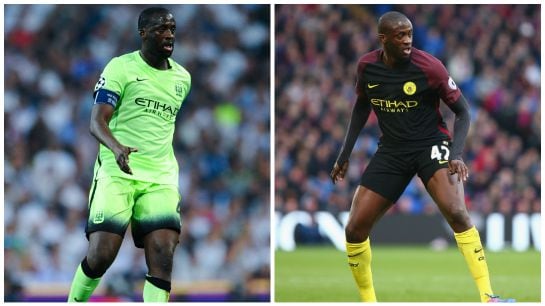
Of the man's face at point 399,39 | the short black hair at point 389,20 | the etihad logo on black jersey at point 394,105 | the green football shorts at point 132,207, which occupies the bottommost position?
the green football shorts at point 132,207

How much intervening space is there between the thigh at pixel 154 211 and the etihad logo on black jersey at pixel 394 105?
1.55 m

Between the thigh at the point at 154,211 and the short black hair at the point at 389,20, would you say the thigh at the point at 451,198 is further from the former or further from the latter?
the thigh at the point at 154,211

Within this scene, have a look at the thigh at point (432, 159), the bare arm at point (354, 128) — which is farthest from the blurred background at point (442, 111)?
the thigh at point (432, 159)

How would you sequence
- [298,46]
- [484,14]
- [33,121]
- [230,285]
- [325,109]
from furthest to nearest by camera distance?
[484,14] < [298,46] < [325,109] < [33,121] < [230,285]

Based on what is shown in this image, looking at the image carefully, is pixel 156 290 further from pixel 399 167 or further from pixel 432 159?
pixel 432 159

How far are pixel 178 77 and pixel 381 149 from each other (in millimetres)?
1518

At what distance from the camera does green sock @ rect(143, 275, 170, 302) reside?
5.88 metres

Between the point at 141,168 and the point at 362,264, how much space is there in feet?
5.61

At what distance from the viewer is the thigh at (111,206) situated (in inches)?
235

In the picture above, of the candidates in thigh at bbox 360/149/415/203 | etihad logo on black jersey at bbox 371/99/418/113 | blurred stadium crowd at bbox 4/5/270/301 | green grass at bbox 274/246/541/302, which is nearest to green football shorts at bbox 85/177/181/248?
thigh at bbox 360/149/415/203

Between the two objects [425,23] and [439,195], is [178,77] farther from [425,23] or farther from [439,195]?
[425,23]

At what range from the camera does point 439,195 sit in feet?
21.5

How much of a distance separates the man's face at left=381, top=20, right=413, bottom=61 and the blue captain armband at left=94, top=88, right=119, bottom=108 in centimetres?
180

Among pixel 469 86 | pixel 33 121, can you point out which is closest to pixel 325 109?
pixel 469 86
